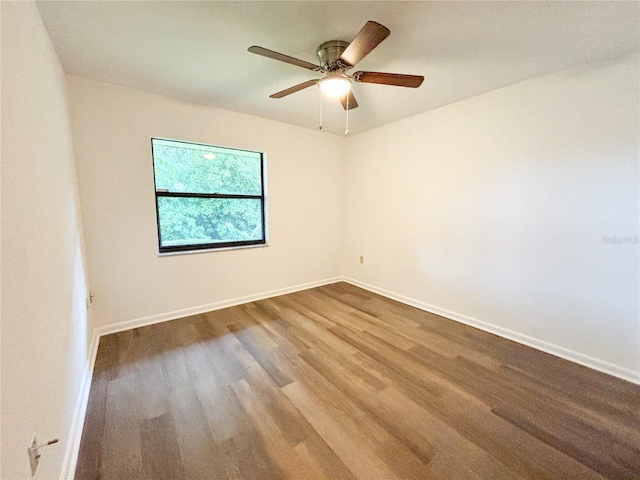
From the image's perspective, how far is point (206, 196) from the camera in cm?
→ 311

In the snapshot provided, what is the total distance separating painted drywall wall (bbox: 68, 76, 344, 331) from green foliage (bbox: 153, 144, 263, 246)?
17 cm

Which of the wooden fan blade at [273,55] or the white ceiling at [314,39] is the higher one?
the white ceiling at [314,39]

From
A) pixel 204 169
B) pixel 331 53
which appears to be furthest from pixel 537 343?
pixel 204 169

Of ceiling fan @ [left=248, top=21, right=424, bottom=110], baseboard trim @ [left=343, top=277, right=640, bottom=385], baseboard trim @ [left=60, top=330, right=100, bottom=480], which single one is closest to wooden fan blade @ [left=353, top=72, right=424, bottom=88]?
ceiling fan @ [left=248, top=21, right=424, bottom=110]

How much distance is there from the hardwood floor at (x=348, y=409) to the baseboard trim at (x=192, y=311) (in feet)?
0.35

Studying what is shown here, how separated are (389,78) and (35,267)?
2176 mm

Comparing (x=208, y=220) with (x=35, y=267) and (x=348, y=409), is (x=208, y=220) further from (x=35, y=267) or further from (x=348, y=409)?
(x=348, y=409)

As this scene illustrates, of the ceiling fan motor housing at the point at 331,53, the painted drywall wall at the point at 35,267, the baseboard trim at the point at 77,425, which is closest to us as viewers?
the painted drywall wall at the point at 35,267

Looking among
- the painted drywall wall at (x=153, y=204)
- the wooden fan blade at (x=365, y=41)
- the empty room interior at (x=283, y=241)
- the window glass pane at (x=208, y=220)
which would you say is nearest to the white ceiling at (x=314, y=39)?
the empty room interior at (x=283, y=241)

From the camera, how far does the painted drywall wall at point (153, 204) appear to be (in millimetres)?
2434

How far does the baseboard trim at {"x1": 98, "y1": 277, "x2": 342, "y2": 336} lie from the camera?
103 inches

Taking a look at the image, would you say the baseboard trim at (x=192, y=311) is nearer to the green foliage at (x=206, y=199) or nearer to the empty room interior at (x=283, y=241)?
the empty room interior at (x=283, y=241)

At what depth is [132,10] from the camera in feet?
4.90

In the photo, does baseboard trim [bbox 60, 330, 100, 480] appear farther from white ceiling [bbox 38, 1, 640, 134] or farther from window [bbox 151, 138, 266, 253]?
white ceiling [bbox 38, 1, 640, 134]
